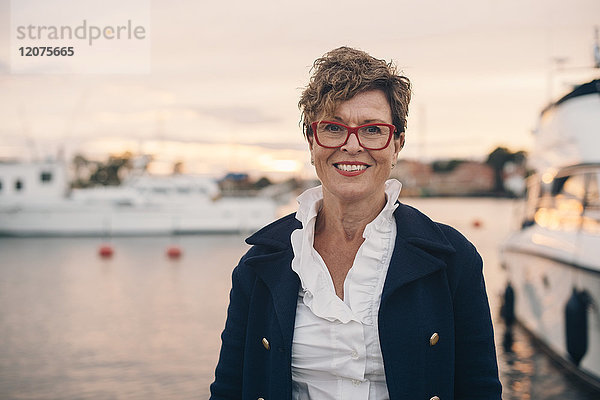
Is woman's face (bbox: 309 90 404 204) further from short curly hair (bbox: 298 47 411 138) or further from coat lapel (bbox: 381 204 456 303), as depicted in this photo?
coat lapel (bbox: 381 204 456 303)

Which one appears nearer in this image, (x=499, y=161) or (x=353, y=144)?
(x=353, y=144)

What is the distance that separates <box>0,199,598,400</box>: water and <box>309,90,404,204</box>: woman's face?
26.4 ft

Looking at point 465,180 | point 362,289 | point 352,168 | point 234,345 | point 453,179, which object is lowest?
point 465,180

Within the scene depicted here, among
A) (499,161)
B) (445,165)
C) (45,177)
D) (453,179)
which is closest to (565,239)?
(45,177)

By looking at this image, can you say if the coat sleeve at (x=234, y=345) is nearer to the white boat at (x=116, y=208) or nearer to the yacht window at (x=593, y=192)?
the yacht window at (x=593, y=192)

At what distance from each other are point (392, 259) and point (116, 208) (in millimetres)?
41059

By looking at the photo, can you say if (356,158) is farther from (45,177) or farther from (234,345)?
(45,177)

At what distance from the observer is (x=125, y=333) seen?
1414 cm

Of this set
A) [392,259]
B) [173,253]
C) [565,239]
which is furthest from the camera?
[173,253]

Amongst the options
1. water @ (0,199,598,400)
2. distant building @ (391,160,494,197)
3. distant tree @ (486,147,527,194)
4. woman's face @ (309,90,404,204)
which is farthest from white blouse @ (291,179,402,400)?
distant building @ (391,160,494,197)

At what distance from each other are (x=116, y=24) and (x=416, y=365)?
4.56 metres

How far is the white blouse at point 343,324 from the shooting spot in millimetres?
2162

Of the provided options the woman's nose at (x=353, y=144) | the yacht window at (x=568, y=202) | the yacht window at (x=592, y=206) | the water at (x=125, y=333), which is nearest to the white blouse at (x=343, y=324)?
the woman's nose at (x=353, y=144)

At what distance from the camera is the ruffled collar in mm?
2182
